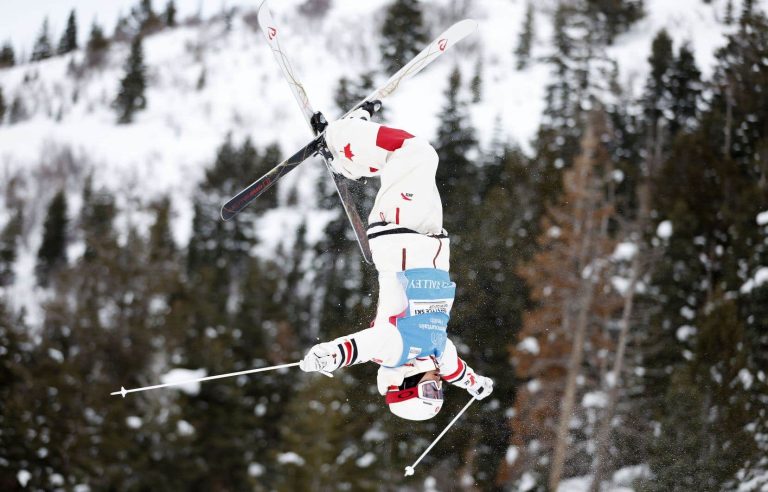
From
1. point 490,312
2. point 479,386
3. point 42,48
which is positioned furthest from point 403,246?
point 42,48

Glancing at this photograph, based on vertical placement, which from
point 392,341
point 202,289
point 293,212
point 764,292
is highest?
point 392,341

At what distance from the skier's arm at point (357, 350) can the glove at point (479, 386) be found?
940 millimetres

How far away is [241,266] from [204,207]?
5758 mm

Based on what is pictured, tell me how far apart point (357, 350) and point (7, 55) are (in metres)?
70.3

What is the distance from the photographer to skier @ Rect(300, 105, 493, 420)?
513 cm

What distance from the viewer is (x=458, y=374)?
5.67 m

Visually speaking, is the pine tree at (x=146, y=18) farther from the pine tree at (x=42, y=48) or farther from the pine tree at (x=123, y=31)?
the pine tree at (x=42, y=48)

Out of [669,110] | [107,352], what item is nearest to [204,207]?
[107,352]

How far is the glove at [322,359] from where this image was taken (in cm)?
468

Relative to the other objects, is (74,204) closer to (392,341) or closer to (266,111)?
(266,111)

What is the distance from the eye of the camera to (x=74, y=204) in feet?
188

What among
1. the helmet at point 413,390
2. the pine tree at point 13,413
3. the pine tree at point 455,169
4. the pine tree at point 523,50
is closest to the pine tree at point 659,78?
the pine tree at point 455,169

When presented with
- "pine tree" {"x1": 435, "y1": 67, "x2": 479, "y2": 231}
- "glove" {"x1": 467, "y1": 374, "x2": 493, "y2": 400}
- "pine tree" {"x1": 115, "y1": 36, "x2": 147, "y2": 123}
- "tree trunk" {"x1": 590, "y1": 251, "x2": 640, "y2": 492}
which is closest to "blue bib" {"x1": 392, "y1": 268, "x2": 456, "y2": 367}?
"glove" {"x1": 467, "y1": 374, "x2": 493, "y2": 400}

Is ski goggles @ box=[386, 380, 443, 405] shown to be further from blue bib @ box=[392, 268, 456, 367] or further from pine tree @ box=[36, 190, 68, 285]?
pine tree @ box=[36, 190, 68, 285]
